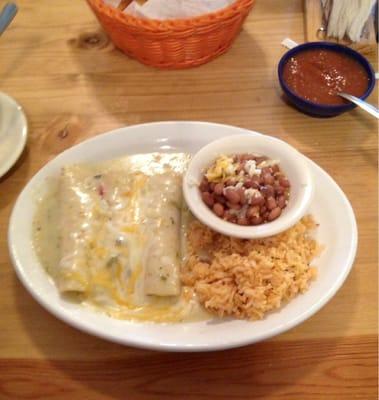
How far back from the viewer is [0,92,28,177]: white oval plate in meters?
1.62

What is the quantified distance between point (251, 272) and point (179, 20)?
0.94m

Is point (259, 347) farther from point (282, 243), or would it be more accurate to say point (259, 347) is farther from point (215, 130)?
point (215, 130)

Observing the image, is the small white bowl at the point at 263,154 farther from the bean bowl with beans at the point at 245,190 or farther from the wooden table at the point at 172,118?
the wooden table at the point at 172,118

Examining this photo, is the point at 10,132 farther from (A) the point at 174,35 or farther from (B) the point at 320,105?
(B) the point at 320,105

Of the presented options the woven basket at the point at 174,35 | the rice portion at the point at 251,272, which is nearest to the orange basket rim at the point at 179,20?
the woven basket at the point at 174,35

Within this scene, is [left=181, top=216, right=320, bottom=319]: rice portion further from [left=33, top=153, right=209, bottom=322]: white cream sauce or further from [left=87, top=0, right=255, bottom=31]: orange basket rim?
[left=87, top=0, right=255, bottom=31]: orange basket rim

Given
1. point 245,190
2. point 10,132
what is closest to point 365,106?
point 245,190

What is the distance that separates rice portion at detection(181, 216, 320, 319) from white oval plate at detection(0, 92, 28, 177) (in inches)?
28.7

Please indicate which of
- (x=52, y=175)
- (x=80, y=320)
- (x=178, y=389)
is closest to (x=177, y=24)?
(x=52, y=175)

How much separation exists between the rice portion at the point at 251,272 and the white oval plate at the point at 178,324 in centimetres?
3

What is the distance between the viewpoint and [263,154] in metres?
1.47

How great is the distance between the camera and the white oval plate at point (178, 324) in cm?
120

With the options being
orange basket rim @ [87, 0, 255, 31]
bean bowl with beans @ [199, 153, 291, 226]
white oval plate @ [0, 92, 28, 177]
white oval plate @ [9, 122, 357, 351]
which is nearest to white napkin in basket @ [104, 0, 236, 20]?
orange basket rim @ [87, 0, 255, 31]

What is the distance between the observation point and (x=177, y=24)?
165 centimetres
